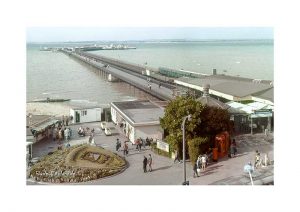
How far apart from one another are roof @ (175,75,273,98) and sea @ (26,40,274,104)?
0.21 metres

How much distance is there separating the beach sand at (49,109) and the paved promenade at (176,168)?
2.96ft

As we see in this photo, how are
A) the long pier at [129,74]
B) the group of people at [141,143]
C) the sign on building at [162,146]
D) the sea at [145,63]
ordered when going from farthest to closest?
the long pier at [129,74], the sea at [145,63], the group of people at [141,143], the sign on building at [162,146]

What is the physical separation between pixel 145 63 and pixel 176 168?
495 centimetres

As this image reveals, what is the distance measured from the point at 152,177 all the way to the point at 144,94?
4401mm

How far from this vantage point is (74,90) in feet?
41.8

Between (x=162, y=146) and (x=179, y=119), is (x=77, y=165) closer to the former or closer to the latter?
(x=162, y=146)

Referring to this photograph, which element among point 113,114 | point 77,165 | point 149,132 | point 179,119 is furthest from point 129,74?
point 77,165

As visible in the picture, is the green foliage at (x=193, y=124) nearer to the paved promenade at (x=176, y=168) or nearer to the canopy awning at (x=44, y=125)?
the paved promenade at (x=176, y=168)

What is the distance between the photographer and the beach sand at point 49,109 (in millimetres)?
12375

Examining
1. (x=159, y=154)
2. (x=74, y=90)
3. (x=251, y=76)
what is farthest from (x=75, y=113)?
(x=251, y=76)

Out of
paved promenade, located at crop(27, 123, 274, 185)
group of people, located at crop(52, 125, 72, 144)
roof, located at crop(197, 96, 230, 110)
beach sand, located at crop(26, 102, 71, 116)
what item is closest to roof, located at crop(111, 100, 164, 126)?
paved promenade, located at crop(27, 123, 274, 185)

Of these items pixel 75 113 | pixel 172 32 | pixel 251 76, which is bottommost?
pixel 75 113

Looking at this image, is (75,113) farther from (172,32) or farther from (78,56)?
(78,56)

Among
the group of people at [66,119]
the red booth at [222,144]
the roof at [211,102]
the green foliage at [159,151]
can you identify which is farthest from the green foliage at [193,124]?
the group of people at [66,119]
